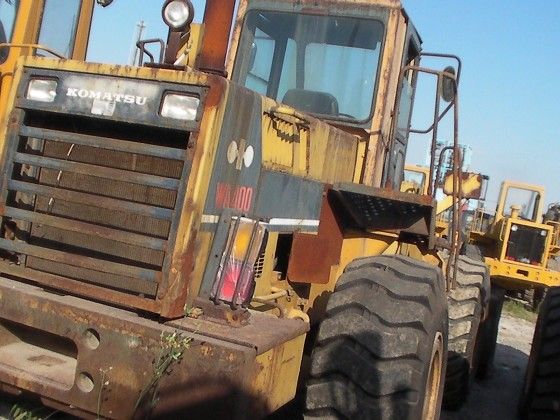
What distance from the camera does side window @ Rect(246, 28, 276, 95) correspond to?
536 cm

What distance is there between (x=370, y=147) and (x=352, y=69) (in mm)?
578

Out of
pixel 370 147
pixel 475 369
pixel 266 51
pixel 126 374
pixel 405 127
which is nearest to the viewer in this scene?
pixel 126 374

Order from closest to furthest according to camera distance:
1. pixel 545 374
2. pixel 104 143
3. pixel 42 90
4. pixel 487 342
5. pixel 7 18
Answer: pixel 104 143
pixel 42 90
pixel 7 18
pixel 545 374
pixel 487 342

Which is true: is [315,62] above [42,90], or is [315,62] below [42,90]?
above

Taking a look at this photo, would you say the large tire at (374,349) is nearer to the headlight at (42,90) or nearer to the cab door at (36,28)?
the headlight at (42,90)

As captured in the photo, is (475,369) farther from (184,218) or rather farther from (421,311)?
(184,218)

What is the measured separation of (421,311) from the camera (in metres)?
3.77

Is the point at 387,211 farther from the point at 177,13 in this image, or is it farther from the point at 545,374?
the point at 545,374

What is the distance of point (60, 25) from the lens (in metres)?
5.22

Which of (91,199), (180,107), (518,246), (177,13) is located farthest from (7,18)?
(518,246)

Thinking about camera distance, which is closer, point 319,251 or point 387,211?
point 319,251

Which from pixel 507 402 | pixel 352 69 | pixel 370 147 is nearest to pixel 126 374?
pixel 370 147

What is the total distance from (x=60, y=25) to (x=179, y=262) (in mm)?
2727

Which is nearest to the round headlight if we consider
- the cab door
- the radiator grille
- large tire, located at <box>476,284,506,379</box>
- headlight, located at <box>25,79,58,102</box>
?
headlight, located at <box>25,79,58,102</box>
